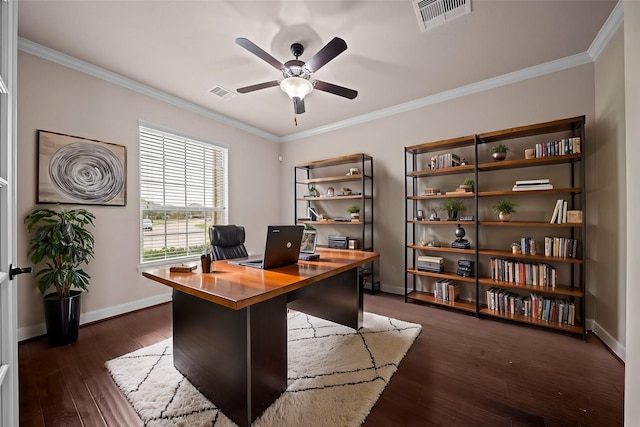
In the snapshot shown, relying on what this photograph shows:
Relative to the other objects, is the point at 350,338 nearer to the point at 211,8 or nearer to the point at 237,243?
the point at 237,243

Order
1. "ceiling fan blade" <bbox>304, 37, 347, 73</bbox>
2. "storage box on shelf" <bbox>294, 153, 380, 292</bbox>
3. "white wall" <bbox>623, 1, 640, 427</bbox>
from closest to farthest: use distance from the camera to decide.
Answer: "white wall" <bbox>623, 1, 640, 427</bbox>
"ceiling fan blade" <bbox>304, 37, 347, 73</bbox>
"storage box on shelf" <bbox>294, 153, 380, 292</bbox>

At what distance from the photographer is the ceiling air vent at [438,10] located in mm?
1935

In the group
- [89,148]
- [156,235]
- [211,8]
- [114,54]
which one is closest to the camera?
[211,8]

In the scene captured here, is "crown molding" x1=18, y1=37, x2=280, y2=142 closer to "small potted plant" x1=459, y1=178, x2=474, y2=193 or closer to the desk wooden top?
the desk wooden top

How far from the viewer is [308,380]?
1768 millimetres

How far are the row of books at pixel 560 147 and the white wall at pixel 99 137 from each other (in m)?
4.11

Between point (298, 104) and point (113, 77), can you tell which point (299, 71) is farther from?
point (113, 77)

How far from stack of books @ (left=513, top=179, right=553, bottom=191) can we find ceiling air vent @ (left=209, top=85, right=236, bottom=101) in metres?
3.49

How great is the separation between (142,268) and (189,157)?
63.4 inches

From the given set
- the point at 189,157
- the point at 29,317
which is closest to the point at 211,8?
the point at 189,157

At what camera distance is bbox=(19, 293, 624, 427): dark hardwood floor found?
1.47 m

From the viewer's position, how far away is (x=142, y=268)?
3.15m

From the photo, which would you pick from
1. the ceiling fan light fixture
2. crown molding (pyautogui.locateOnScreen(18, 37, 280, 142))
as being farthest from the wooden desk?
crown molding (pyautogui.locateOnScreen(18, 37, 280, 142))

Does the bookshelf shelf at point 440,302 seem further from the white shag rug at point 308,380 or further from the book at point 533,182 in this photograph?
the book at point 533,182
